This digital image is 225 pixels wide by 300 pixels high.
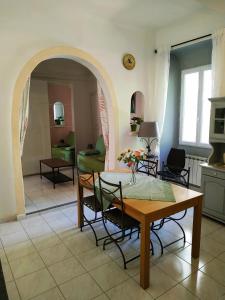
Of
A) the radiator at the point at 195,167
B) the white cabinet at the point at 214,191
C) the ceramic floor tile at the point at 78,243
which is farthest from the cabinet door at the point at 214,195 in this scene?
the ceramic floor tile at the point at 78,243

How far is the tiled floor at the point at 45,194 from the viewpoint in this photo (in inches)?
150

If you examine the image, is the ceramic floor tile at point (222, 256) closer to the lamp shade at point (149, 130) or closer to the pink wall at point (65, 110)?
the lamp shade at point (149, 130)

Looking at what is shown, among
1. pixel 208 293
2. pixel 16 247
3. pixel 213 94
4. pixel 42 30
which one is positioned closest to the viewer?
pixel 208 293

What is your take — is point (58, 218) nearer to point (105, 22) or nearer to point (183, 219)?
point (183, 219)

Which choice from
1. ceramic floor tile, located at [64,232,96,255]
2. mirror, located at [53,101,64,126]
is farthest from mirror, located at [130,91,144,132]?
mirror, located at [53,101,64,126]

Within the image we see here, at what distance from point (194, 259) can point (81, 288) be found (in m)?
1.23

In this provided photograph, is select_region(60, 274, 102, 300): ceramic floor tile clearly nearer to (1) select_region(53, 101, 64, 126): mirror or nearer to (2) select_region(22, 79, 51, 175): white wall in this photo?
(2) select_region(22, 79, 51, 175): white wall

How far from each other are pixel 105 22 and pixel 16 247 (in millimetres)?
3592

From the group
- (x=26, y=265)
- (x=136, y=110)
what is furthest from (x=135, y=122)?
(x=26, y=265)

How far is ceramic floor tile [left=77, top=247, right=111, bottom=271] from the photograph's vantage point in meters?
2.33

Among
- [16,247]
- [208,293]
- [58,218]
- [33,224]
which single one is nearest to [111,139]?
[58,218]

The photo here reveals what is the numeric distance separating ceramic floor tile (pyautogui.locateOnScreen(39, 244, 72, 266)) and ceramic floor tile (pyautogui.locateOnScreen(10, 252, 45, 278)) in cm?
6

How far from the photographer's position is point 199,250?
2451 mm

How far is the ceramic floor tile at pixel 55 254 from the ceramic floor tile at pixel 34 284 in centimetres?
17
